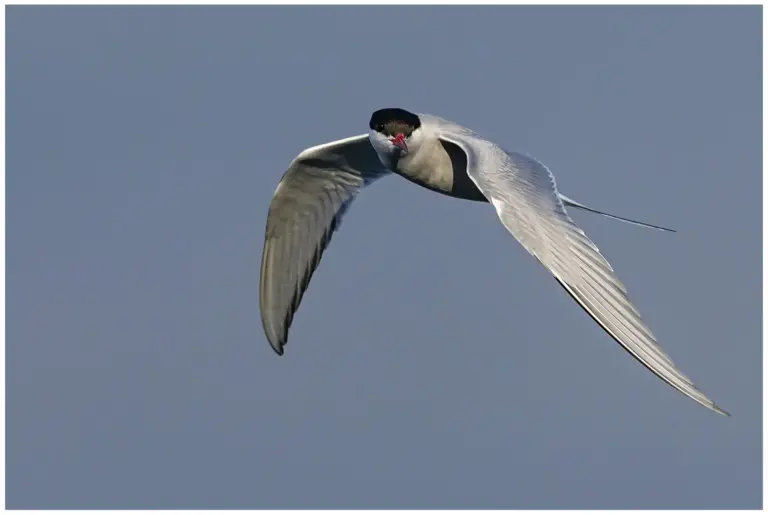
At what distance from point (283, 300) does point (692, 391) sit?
5141 mm

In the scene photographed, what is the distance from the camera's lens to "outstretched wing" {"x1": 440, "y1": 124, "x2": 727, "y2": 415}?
8.03 metres

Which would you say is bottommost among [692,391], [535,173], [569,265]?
[692,391]

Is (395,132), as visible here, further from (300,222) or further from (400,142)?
(300,222)

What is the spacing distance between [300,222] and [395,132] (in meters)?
1.89

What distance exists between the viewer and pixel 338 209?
12.4 m

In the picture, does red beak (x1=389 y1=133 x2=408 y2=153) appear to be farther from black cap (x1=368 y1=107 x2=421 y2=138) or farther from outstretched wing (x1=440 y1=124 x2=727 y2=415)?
outstretched wing (x1=440 y1=124 x2=727 y2=415)

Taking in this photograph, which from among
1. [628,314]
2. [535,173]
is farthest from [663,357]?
[535,173]

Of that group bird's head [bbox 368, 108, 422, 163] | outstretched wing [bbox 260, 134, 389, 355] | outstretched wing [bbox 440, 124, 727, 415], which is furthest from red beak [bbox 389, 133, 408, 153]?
outstretched wing [bbox 260, 134, 389, 355]

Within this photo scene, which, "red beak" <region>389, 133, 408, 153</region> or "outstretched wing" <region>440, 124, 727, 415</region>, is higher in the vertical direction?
"red beak" <region>389, 133, 408, 153</region>

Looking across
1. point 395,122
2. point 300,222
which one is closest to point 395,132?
point 395,122

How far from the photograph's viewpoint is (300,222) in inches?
485

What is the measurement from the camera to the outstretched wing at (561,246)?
8031 mm

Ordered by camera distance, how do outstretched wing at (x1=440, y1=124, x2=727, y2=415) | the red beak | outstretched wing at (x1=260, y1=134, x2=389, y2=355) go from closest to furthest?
outstretched wing at (x1=440, y1=124, x2=727, y2=415) → the red beak → outstretched wing at (x1=260, y1=134, x2=389, y2=355)

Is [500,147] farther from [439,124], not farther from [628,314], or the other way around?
[628,314]
